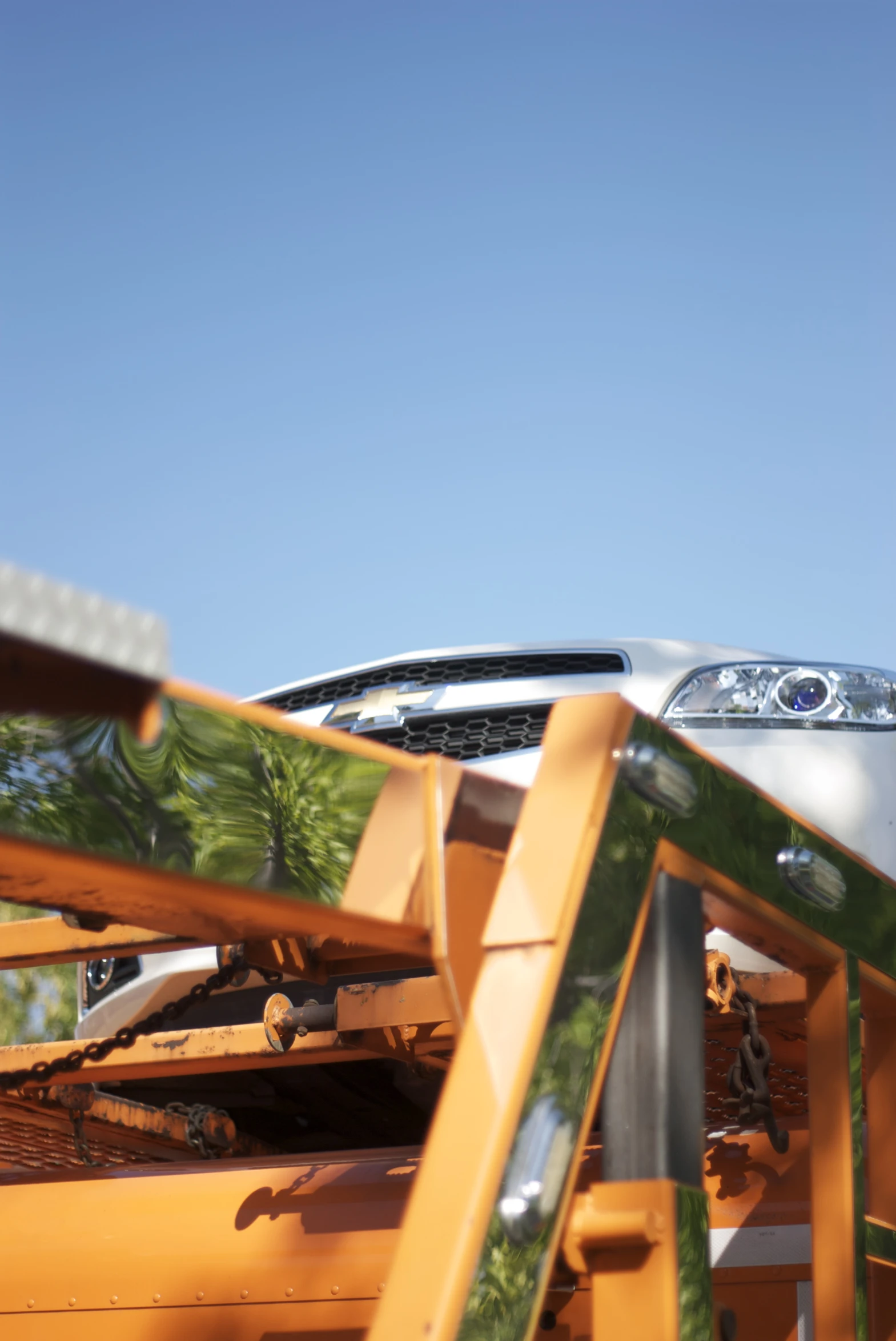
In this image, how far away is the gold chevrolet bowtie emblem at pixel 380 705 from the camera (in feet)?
10.3

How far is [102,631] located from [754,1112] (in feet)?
5.17

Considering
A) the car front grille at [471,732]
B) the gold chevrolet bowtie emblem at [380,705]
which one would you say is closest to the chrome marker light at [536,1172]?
the car front grille at [471,732]

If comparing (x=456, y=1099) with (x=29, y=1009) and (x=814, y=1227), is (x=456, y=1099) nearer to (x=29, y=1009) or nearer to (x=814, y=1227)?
(x=814, y=1227)

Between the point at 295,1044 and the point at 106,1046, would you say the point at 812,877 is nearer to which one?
the point at 295,1044

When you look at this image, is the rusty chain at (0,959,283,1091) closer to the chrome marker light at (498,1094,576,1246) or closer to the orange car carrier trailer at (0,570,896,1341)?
the orange car carrier trailer at (0,570,896,1341)

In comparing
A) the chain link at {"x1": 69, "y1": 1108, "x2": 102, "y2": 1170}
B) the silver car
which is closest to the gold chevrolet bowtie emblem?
the silver car

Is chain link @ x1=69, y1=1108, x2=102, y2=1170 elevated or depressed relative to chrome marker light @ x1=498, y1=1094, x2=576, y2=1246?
elevated

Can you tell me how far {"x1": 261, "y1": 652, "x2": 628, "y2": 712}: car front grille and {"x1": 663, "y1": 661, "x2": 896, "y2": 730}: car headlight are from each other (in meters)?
0.21

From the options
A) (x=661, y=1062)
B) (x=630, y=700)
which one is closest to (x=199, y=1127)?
(x=630, y=700)

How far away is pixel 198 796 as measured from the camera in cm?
114

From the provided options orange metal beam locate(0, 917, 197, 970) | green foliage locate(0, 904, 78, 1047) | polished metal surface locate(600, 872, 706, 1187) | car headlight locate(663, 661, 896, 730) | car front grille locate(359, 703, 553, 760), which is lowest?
polished metal surface locate(600, 872, 706, 1187)

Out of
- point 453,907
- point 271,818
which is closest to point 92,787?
point 271,818

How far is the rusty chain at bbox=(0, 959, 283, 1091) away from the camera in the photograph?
93.4 inches

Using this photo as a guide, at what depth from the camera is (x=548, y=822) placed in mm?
1237
